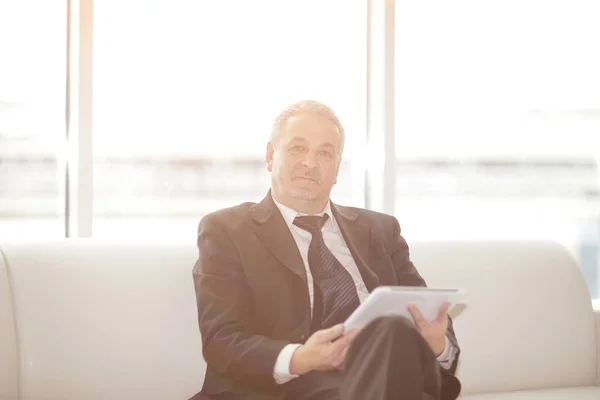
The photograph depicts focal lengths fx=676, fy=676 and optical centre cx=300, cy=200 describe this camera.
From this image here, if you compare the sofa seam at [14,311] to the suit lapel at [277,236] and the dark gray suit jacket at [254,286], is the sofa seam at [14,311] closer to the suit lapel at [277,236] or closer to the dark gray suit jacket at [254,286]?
the dark gray suit jacket at [254,286]

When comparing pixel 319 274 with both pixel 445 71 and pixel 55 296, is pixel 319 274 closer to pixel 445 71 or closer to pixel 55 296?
pixel 55 296

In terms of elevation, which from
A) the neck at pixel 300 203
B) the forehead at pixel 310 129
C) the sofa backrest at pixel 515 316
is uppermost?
the forehead at pixel 310 129

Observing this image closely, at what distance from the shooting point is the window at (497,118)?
11.3ft

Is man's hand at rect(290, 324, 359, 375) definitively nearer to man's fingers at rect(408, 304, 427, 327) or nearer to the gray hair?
man's fingers at rect(408, 304, 427, 327)

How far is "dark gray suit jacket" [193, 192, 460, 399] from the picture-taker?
5.58 feet

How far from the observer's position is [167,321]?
2.08 meters

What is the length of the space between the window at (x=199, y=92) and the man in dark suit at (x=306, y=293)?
1028mm

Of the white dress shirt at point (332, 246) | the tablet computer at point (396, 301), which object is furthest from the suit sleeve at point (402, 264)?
the tablet computer at point (396, 301)

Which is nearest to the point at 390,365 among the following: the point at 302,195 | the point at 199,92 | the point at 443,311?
the point at 443,311

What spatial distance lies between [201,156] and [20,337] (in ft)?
4.82

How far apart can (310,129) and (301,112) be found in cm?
7

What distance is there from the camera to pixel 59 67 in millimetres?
2975

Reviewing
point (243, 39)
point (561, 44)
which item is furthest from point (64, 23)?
point (561, 44)

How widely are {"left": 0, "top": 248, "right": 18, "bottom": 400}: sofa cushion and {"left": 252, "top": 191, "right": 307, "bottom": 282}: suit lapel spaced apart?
2.46 feet
